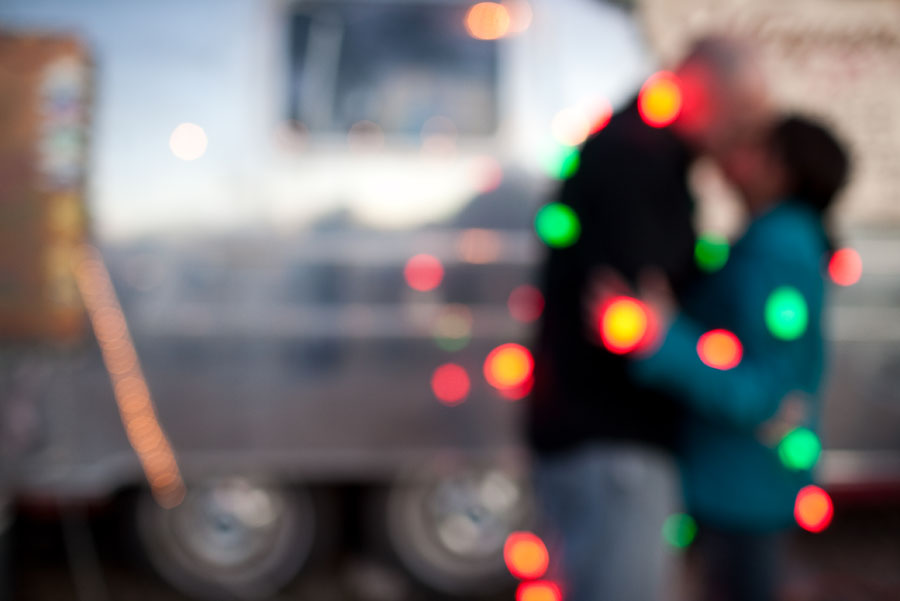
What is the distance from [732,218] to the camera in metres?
3.02

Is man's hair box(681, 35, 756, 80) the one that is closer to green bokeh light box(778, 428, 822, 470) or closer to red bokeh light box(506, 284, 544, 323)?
green bokeh light box(778, 428, 822, 470)

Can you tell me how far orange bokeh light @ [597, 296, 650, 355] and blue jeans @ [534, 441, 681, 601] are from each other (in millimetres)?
215

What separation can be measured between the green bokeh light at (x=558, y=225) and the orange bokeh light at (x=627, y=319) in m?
0.18

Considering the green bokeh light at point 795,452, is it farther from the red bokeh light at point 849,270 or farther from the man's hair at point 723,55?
the red bokeh light at point 849,270

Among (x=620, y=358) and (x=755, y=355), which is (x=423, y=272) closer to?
(x=620, y=358)

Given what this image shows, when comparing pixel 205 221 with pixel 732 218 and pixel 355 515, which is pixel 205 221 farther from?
pixel 732 218

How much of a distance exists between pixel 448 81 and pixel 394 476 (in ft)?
4.99

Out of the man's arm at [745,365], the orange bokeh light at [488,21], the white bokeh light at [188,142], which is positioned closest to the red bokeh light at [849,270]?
the orange bokeh light at [488,21]

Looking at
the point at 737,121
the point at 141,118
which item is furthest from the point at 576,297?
the point at 141,118

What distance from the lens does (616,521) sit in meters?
1.55

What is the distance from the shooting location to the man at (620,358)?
61.2 inches

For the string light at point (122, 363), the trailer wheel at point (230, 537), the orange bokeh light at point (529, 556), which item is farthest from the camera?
the trailer wheel at point (230, 537)

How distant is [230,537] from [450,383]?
1.14 meters

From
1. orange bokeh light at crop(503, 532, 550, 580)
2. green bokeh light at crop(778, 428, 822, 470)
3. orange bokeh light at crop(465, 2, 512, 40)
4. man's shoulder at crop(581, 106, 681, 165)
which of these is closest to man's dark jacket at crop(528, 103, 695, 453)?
man's shoulder at crop(581, 106, 681, 165)
